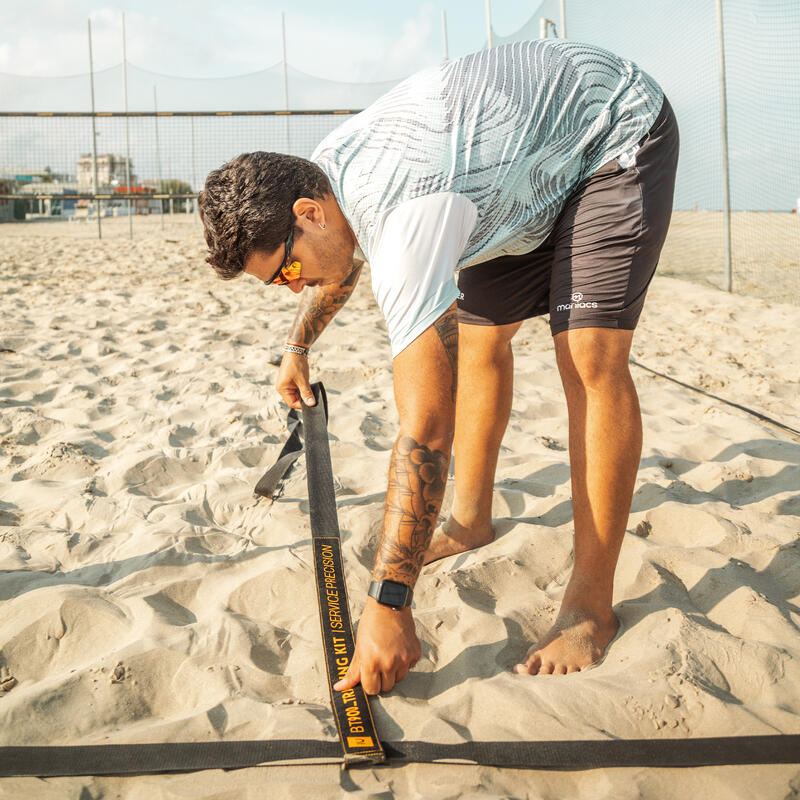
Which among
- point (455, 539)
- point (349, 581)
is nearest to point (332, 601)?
point (349, 581)

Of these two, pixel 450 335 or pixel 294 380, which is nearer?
pixel 450 335

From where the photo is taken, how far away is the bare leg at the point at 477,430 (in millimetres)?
2045

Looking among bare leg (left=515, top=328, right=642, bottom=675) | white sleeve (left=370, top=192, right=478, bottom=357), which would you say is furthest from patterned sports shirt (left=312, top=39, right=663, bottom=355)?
bare leg (left=515, top=328, right=642, bottom=675)

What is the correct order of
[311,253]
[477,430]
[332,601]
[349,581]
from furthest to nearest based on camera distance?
[477,430] → [349,581] → [332,601] → [311,253]

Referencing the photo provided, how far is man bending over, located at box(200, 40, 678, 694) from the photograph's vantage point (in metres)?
1.33

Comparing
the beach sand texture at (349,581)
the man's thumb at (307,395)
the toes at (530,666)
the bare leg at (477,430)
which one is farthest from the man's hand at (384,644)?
A: the man's thumb at (307,395)

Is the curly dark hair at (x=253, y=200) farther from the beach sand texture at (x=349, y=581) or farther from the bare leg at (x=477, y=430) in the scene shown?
the beach sand texture at (x=349, y=581)

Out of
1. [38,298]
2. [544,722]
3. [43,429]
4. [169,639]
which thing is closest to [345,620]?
[169,639]

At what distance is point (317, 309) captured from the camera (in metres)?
2.14

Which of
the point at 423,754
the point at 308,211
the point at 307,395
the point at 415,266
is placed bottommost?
the point at 423,754

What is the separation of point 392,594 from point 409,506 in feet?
0.55

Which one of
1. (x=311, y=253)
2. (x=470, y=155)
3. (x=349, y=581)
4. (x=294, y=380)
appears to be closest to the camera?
(x=470, y=155)

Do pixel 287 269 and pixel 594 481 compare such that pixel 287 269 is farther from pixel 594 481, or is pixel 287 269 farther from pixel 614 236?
pixel 594 481

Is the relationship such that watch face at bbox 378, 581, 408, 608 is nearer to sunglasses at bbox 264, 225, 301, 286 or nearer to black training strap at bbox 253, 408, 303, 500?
sunglasses at bbox 264, 225, 301, 286
